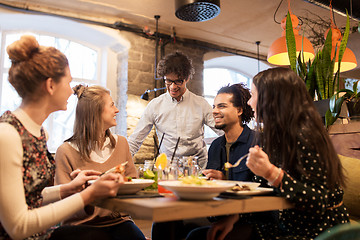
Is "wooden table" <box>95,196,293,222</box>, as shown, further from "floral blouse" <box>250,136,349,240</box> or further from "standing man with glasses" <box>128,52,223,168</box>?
"standing man with glasses" <box>128,52,223,168</box>

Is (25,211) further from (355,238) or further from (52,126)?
(52,126)

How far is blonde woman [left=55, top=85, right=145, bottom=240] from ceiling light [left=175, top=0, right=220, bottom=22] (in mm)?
2183

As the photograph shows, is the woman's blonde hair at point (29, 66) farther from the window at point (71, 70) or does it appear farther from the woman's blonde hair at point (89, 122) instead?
the window at point (71, 70)

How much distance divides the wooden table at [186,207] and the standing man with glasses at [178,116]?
2.05 m

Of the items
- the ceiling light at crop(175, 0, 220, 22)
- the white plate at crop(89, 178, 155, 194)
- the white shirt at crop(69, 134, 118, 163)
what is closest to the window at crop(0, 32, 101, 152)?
the ceiling light at crop(175, 0, 220, 22)

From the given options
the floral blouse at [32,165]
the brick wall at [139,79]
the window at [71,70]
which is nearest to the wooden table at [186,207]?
the floral blouse at [32,165]

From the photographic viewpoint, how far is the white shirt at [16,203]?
1110mm

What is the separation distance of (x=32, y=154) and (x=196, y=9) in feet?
10.7

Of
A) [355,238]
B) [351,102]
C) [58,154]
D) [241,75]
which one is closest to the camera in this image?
[355,238]

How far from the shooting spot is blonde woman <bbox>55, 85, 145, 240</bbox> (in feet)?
5.97

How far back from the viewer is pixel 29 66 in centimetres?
132

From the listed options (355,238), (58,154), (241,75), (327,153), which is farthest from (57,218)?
(241,75)

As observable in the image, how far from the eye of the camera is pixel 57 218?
3.89 feet

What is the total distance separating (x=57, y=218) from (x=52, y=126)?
4743mm
